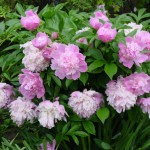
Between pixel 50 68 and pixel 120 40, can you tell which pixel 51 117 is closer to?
pixel 50 68

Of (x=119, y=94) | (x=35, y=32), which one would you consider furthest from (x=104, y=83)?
(x=35, y=32)

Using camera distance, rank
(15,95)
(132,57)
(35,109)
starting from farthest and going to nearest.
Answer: (15,95) → (35,109) → (132,57)

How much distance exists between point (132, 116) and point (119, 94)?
11.4 inches

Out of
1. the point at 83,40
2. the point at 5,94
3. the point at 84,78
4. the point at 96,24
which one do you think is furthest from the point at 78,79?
the point at 5,94

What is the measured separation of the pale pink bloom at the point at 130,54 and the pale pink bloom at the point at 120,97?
145 millimetres

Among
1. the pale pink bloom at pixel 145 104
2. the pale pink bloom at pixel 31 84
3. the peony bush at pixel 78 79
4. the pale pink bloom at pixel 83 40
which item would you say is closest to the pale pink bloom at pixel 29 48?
the peony bush at pixel 78 79

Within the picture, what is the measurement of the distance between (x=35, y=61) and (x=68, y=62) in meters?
0.20

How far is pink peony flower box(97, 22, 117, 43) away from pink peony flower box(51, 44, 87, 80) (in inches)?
5.8

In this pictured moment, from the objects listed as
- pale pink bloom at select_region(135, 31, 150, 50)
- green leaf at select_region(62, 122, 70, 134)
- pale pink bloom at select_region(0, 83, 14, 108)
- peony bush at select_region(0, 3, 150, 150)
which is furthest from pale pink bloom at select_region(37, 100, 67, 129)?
pale pink bloom at select_region(135, 31, 150, 50)

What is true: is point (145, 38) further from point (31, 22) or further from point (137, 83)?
point (31, 22)

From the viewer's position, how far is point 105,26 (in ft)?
7.47

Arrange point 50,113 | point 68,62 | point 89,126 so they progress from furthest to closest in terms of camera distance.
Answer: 1. point 89,126
2. point 50,113
3. point 68,62

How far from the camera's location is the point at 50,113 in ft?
7.63

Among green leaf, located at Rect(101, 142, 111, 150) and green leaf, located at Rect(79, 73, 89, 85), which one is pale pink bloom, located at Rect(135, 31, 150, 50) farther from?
green leaf, located at Rect(101, 142, 111, 150)
